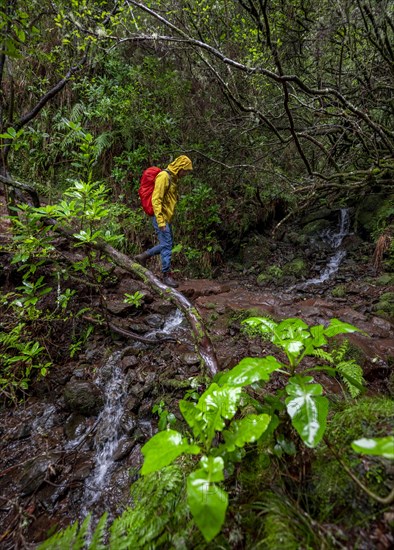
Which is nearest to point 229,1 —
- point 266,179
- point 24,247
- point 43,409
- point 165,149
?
point 165,149

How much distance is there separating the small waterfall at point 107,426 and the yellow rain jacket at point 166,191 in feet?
A: 8.89

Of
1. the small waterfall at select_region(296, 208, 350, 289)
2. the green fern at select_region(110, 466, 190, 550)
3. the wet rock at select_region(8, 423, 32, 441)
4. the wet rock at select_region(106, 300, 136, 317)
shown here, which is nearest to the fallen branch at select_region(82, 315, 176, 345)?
the wet rock at select_region(106, 300, 136, 317)

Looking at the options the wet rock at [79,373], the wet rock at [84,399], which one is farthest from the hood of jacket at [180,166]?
the wet rock at [84,399]

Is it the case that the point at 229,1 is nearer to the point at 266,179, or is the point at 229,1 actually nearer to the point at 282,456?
the point at 266,179

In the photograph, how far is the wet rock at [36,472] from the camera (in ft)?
7.88

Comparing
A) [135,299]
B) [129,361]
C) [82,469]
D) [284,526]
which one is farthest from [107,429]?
[284,526]

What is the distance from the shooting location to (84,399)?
3090 mm

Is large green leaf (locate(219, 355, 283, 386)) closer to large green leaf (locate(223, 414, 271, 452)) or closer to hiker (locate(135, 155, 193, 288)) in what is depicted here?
large green leaf (locate(223, 414, 271, 452))

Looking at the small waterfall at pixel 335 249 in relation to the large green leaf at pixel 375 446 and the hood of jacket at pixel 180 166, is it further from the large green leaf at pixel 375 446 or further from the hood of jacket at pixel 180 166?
the large green leaf at pixel 375 446

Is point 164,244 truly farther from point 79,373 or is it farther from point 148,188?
point 79,373

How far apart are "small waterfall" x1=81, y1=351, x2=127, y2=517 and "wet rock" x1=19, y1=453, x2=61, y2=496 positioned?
1.24ft

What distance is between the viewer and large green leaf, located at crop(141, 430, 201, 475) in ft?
3.34

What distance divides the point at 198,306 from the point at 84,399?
248cm

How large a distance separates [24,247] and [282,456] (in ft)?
10.9
